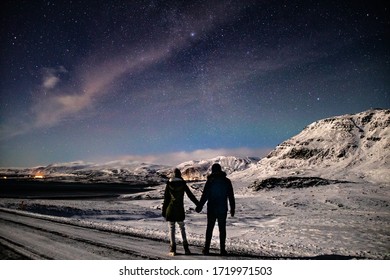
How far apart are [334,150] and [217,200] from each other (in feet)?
327

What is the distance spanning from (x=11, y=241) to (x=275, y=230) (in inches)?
376

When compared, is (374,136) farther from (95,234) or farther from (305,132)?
(95,234)

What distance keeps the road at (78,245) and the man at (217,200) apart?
1.63 ft

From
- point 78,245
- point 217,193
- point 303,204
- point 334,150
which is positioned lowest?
point 303,204

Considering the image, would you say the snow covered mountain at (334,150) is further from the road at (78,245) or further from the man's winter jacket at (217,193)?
the road at (78,245)

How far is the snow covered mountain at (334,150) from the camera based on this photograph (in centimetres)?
8150

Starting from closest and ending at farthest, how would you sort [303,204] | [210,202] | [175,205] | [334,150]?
1. [175,205]
2. [210,202]
3. [303,204]
4. [334,150]

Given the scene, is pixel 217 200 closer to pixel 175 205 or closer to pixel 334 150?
pixel 175 205

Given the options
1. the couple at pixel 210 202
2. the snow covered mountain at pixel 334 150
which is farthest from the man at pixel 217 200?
the snow covered mountain at pixel 334 150

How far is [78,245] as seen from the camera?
8.85 m

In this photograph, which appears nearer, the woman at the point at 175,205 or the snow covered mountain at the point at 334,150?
the woman at the point at 175,205

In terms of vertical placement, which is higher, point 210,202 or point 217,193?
point 217,193

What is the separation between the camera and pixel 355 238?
10430mm

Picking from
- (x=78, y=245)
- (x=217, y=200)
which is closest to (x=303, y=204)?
(x=217, y=200)
